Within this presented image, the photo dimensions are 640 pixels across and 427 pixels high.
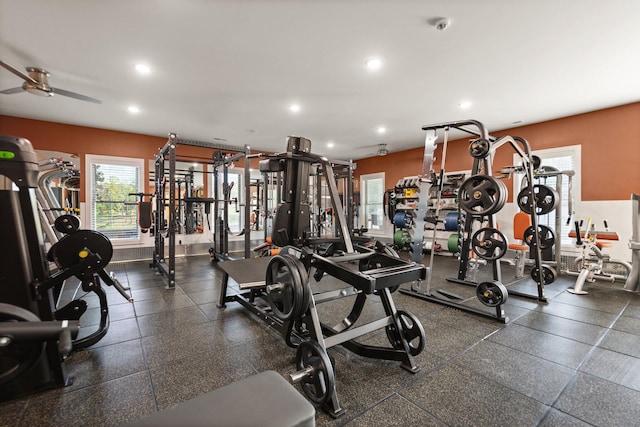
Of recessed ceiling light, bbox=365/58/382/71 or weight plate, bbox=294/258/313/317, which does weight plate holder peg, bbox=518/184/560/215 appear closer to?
recessed ceiling light, bbox=365/58/382/71

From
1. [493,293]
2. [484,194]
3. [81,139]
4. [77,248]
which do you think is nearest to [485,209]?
→ [484,194]

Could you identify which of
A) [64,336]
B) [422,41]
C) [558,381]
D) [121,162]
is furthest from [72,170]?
[558,381]

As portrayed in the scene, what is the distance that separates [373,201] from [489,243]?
5.73 meters

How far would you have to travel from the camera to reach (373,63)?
3156 millimetres

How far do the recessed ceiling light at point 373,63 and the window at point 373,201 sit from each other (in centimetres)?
522

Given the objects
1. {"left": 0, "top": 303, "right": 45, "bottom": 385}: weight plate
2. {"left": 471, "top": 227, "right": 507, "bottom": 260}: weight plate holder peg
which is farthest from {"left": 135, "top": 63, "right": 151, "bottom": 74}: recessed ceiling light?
{"left": 471, "top": 227, "right": 507, "bottom": 260}: weight plate holder peg

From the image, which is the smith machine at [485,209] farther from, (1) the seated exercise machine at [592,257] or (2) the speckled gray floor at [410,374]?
(1) the seated exercise machine at [592,257]

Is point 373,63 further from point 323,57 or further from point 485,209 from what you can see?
point 485,209

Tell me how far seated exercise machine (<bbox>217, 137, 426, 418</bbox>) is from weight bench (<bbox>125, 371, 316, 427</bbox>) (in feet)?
3.36

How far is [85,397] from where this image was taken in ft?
5.44

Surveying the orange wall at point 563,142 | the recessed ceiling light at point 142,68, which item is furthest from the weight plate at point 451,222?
the recessed ceiling light at point 142,68

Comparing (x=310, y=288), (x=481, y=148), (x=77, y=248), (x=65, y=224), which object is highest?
(x=481, y=148)

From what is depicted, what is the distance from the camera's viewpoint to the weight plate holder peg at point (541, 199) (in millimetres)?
3544

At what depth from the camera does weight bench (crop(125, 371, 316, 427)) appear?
0.51 m
